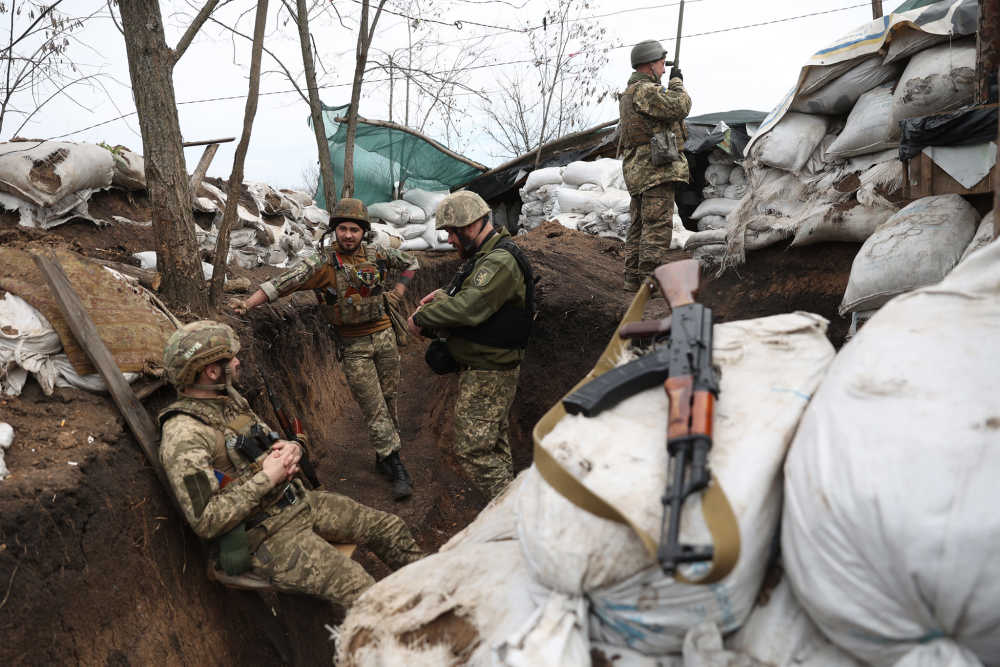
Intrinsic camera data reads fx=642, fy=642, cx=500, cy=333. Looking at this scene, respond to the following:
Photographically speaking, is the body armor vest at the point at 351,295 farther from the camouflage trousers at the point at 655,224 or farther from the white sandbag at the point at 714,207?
the white sandbag at the point at 714,207

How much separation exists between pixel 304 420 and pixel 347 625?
3.29 metres

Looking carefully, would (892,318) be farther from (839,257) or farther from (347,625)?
(839,257)

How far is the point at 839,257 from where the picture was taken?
14.3ft

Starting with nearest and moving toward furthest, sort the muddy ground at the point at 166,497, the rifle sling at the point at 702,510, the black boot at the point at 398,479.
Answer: the rifle sling at the point at 702,510, the muddy ground at the point at 166,497, the black boot at the point at 398,479

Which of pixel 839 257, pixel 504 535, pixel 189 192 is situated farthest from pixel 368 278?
pixel 839 257

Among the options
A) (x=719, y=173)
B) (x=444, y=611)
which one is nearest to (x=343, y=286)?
(x=444, y=611)

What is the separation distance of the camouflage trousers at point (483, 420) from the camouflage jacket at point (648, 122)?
250cm

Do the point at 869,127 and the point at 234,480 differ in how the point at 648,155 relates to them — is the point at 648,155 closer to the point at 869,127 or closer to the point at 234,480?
the point at 869,127

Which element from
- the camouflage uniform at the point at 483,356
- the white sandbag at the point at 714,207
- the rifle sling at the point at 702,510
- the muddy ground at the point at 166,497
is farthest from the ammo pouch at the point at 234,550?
the white sandbag at the point at 714,207

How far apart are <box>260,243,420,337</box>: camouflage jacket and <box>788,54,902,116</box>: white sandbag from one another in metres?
3.27

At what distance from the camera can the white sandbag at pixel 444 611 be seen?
5.85 feet

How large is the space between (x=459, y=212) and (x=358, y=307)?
4.15 feet

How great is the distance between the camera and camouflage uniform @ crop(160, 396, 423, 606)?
2492 millimetres

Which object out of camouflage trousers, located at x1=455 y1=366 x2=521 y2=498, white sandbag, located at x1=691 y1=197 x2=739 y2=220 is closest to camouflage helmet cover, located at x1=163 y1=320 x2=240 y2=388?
camouflage trousers, located at x1=455 y1=366 x2=521 y2=498
